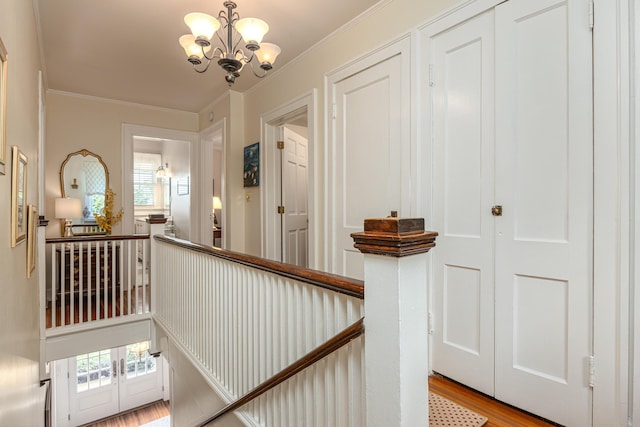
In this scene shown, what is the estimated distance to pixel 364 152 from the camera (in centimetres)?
256

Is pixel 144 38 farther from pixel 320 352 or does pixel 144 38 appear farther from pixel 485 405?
pixel 485 405

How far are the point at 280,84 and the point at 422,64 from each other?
1838 mm

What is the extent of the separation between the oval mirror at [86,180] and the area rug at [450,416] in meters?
4.75

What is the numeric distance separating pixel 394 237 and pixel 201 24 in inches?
72.6

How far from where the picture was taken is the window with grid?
732cm

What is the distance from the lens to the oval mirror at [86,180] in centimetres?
431

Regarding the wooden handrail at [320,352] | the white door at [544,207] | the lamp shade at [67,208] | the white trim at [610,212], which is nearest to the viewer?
the wooden handrail at [320,352]

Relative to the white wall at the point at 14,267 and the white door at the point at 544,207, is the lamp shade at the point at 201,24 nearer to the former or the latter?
the white wall at the point at 14,267

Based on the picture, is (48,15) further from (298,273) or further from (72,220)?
(298,273)

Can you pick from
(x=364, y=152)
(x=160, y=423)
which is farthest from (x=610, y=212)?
(x=160, y=423)

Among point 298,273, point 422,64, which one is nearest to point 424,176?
→ point 422,64

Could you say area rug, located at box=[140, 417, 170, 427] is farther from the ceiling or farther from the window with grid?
the ceiling

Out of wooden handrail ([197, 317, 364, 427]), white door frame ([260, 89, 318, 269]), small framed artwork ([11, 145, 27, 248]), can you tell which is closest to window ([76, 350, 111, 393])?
white door frame ([260, 89, 318, 269])

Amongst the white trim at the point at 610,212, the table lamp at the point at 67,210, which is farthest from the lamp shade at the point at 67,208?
the white trim at the point at 610,212
